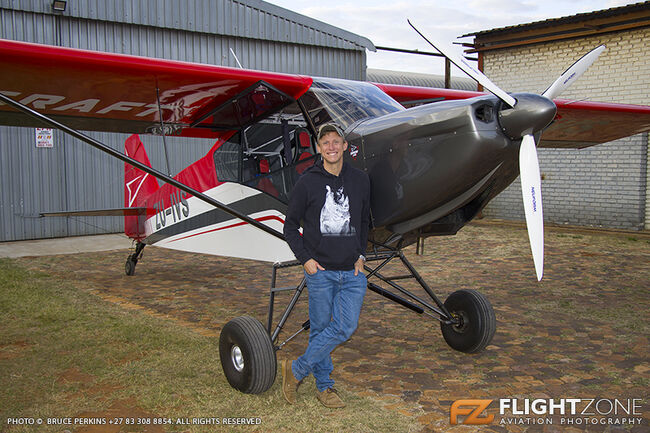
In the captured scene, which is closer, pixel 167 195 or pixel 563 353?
pixel 563 353

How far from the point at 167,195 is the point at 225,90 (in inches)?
101

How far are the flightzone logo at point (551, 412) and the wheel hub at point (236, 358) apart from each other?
4.53 ft

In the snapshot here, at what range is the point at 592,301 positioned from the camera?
5961 millimetres

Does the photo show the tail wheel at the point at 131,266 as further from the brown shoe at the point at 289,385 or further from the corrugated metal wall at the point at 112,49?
the brown shoe at the point at 289,385

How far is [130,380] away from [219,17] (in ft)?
33.8

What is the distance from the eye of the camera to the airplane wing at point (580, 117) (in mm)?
6168

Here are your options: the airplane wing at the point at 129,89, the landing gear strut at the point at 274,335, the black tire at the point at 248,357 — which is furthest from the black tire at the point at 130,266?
the black tire at the point at 248,357

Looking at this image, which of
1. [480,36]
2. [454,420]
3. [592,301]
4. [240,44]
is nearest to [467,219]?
[454,420]

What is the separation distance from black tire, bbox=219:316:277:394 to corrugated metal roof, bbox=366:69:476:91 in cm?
1738

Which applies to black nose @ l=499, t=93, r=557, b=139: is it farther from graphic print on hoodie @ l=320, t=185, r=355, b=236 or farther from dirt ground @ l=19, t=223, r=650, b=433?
dirt ground @ l=19, t=223, r=650, b=433

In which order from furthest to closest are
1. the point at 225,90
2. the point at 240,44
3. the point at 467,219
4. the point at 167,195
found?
the point at 240,44 < the point at 167,195 < the point at 225,90 < the point at 467,219

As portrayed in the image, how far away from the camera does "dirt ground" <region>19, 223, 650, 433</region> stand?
3.48 metres

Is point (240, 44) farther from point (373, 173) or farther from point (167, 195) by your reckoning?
point (373, 173)

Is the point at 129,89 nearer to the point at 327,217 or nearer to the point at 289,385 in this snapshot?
the point at 327,217
